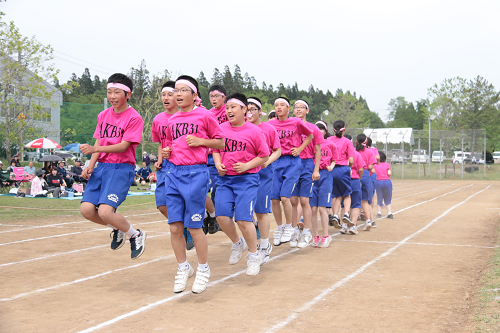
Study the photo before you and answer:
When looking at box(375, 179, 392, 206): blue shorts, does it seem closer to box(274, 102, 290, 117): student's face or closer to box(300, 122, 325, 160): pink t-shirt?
box(300, 122, 325, 160): pink t-shirt

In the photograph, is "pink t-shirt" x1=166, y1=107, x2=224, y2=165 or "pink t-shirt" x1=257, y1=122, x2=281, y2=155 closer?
"pink t-shirt" x1=166, y1=107, x2=224, y2=165

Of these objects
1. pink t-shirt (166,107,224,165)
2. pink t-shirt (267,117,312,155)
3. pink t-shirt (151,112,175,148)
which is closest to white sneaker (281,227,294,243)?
pink t-shirt (267,117,312,155)

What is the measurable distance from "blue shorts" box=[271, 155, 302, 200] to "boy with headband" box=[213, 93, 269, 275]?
1.68 meters

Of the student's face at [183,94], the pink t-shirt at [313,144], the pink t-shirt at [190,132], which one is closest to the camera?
the pink t-shirt at [190,132]

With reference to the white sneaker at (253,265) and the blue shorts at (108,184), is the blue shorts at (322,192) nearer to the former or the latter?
the white sneaker at (253,265)

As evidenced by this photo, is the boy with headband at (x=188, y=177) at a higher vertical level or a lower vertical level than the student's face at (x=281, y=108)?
lower

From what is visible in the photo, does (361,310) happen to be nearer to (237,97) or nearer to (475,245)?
(237,97)

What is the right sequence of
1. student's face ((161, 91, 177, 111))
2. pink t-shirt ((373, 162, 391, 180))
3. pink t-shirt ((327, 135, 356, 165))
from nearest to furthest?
student's face ((161, 91, 177, 111)) → pink t-shirt ((327, 135, 356, 165)) → pink t-shirt ((373, 162, 391, 180))

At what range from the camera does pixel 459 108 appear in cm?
6122

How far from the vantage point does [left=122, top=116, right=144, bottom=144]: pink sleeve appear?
5.71 meters

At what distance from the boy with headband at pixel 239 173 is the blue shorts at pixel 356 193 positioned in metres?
4.89

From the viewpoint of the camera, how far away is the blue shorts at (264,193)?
669 centimetres

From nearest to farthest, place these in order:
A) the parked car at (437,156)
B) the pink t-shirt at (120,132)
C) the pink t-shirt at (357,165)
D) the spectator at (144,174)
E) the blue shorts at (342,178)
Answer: the pink t-shirt at (120,132)
the blue shorts at (342,178)
the pink t-shirt at (357,165)
the spectator at (144,174)
the parked car at (437,156)

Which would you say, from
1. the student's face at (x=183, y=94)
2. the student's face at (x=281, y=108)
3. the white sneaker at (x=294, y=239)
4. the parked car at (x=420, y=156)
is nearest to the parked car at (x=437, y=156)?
the parked car at (x=420, y=156)
